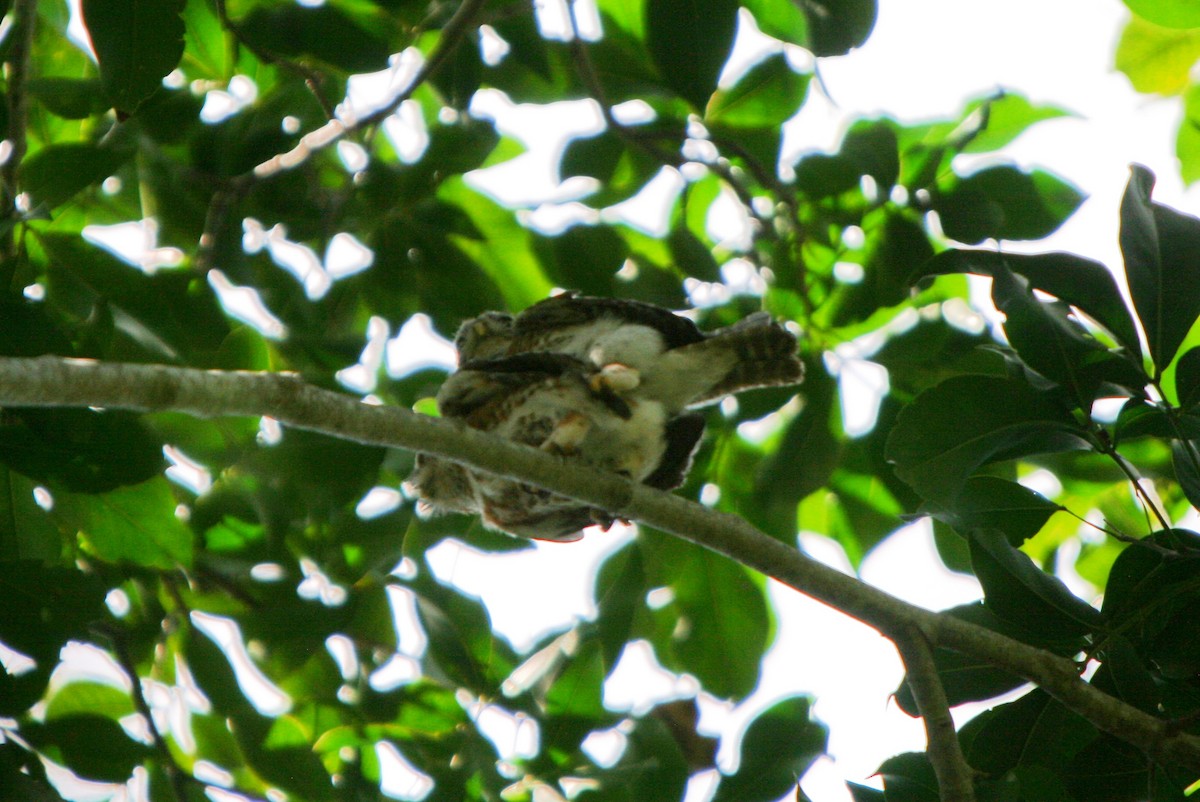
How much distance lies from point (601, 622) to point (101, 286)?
1945mm

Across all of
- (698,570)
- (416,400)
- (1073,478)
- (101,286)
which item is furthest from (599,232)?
(1073,478)

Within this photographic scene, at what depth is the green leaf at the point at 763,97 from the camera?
386 cm

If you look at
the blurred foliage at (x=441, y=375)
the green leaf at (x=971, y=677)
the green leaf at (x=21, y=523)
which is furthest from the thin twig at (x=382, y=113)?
the green leaf at (x=971, y=677)

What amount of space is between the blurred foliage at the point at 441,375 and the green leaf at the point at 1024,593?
0.03 feet

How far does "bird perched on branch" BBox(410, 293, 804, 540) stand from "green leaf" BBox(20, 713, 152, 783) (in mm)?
1262

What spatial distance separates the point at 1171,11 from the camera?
3.32m

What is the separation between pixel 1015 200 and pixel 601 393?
1.65 metres

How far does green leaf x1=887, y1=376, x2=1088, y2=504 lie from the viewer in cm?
256

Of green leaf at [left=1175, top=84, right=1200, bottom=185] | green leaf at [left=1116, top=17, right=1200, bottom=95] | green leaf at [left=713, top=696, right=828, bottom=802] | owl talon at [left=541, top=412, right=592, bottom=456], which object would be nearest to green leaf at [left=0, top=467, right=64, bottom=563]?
owl talon at [left=541, top=412, right=592, bottom=456]

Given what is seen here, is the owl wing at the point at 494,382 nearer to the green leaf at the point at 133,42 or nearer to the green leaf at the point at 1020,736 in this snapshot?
the green leaf at the point at 133,42

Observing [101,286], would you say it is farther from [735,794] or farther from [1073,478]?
[1073,478]

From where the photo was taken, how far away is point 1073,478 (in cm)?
391

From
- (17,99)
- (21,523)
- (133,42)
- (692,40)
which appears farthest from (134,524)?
(692,40)

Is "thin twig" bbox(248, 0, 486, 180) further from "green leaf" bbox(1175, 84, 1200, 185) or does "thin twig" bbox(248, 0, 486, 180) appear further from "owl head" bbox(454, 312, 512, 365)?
"green leaf" bbox(1175, 84, 1200, 185)
